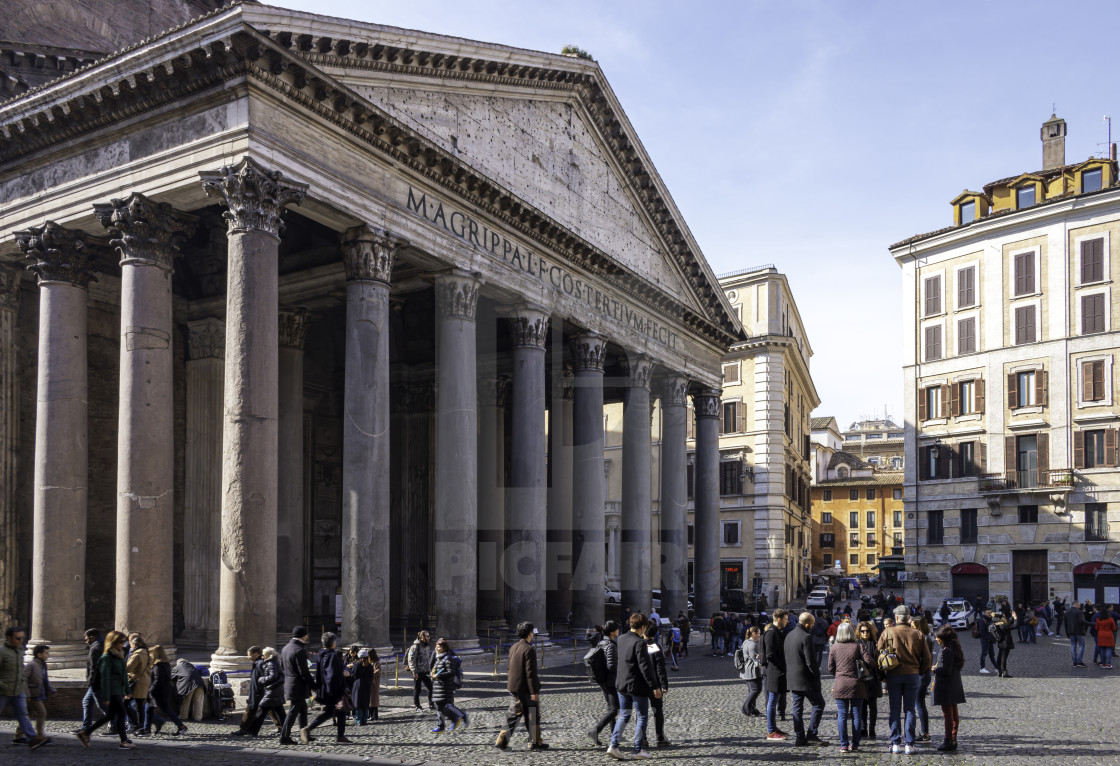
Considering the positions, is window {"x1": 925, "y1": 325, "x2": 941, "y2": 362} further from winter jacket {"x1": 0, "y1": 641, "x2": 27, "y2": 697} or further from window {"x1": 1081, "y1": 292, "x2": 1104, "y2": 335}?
winter jacket {"x1": 0, "y1": 641, "x2": 27, "y2": 697}

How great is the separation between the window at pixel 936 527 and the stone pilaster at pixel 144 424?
31.3 m

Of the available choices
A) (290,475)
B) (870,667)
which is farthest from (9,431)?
(870,667)

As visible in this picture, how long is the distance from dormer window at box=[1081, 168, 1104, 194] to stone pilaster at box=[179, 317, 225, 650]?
3153 cm

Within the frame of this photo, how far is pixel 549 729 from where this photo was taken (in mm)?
12062

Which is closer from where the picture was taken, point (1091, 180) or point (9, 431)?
point (9, 431)

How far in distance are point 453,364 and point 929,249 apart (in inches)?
1109

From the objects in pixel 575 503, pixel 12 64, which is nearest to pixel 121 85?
pixel 12 64

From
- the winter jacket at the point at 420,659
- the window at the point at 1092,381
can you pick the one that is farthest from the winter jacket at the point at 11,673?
the window at the point at 1092,381

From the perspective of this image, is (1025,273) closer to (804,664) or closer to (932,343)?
(932,343)

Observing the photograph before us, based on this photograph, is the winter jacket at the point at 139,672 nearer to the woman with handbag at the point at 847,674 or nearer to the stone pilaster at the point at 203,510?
the stone pilaster at the point at 203,510

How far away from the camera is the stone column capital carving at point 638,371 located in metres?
25.6

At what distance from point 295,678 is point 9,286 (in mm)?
10239

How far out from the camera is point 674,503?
27266 mm

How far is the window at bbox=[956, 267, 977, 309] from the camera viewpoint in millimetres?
39125
